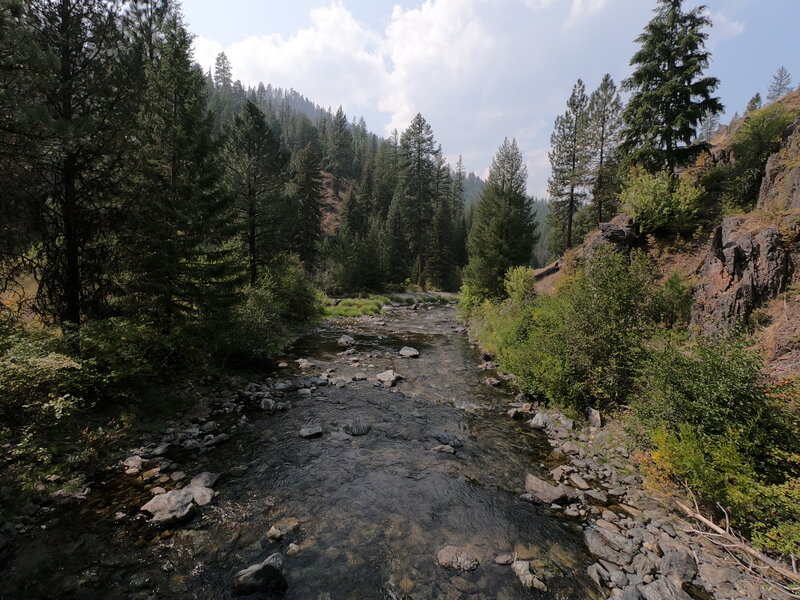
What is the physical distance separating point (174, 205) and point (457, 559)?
13210 millimetres

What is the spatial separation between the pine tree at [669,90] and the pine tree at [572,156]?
35.1 feet

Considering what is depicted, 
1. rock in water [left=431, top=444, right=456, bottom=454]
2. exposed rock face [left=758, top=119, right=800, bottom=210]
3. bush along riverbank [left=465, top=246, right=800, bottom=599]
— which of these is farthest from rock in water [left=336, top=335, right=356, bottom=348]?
exposed rock face [left=758, top=119, right=800, bottom=210]

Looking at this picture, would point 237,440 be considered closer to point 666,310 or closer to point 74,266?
point 74,266

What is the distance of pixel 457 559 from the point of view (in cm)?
580

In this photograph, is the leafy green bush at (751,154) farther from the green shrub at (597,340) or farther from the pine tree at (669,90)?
the green shrub at (597,340)

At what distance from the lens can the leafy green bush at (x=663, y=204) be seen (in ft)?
52.3

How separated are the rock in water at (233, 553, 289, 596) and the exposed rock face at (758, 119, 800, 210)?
54.9 feet

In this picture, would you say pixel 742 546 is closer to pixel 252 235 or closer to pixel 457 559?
pixel 457 559

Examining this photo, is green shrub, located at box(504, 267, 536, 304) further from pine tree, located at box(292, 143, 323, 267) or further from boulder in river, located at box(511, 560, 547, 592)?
pine tree, located at box(292, 143, 323, 267)

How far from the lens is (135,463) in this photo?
7828 millimetres

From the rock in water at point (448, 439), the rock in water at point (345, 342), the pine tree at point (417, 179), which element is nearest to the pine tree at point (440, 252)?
the pine tree at point (417, 179)

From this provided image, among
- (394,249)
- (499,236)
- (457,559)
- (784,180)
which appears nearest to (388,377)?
(457,559)

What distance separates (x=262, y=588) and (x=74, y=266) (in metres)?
10.0

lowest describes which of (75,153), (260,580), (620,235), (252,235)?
(260,580)
